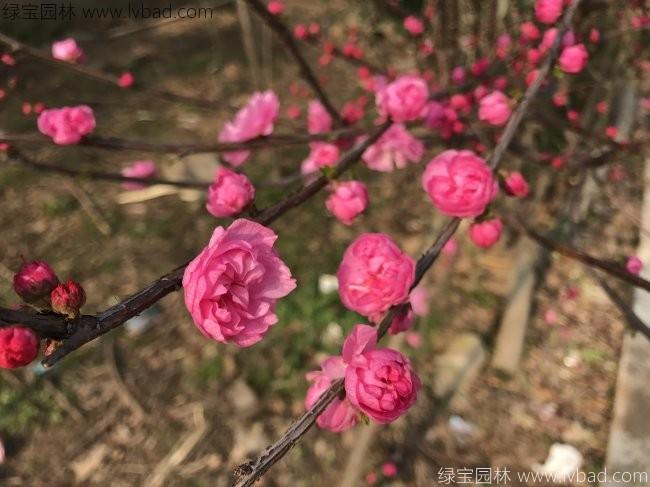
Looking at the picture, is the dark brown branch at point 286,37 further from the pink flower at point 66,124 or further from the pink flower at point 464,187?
the pink flower at point 464,187

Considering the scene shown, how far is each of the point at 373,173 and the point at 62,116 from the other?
102 inches

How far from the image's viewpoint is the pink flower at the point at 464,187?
1.16 m

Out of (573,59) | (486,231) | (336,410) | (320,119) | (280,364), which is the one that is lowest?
(280,364)

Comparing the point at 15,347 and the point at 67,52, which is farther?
the point at 67,52

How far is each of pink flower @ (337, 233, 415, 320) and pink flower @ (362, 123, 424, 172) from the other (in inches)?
38.7

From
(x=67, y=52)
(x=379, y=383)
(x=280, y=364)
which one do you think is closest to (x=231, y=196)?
(x=379, y=383)

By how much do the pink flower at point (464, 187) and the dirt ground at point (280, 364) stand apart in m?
1.43

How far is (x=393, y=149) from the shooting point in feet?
6.84

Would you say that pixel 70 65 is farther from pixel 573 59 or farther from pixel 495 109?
pixel 573 59

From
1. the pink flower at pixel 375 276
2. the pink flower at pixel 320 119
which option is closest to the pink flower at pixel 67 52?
the pink flower at pixel 320 119

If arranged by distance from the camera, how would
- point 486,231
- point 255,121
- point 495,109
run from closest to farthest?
point 486,231 → point 495,109 → point 255,121

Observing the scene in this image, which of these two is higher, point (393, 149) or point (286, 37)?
point (286, 37)

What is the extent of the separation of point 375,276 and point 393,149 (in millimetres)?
1117

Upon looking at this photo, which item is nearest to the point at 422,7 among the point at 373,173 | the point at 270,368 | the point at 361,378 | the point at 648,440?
the point at 373,173
